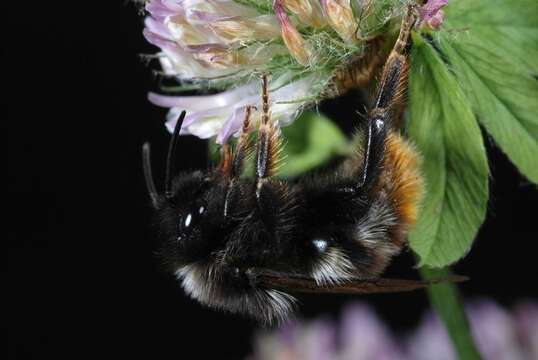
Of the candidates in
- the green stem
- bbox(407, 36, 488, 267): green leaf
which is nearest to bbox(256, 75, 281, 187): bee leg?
bbox(407, 36, 488, 267): green leaf

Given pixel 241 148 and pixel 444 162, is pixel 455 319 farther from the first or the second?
pixel 241 148

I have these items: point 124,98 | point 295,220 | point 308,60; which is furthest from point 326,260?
point 124,98

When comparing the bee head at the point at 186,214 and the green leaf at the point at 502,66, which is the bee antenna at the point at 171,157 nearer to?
the bee head at the point at 186,214

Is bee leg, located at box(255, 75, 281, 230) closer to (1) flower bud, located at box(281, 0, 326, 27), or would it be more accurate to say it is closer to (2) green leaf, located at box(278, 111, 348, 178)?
(1) flower bud, located at box(281, 0, 326, 27)

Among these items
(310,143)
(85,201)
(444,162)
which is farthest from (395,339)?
(85,201)

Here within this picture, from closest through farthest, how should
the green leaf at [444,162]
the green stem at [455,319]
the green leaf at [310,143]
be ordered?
the green leaf at [444,162], the green stem at [455,319], the green leaf at [310,143]

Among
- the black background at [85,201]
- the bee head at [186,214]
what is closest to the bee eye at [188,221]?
the bee head at [186,214]

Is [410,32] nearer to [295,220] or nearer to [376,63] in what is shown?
[376,63]
